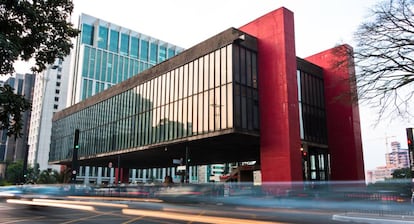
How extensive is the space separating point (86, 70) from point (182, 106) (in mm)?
86963

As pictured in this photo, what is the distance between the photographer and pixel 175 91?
3894cm

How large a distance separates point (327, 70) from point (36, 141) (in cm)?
10960

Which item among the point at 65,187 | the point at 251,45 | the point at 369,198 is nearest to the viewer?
the point at 369,198

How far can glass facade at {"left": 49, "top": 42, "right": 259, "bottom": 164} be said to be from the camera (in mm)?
31906

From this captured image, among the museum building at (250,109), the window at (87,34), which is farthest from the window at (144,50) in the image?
the museum building at (250,109)

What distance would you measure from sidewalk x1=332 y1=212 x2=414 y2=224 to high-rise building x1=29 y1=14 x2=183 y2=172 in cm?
10810

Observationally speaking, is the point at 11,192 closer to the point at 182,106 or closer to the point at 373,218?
the point at 182,106

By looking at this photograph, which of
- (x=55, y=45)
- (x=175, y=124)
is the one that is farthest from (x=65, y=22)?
(x=175, y=124)

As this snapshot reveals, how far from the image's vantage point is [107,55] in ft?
396

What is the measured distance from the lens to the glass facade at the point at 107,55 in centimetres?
11506

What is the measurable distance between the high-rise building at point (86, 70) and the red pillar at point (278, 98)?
9088 cm

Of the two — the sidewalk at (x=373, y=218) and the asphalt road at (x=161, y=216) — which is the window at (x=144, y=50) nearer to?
the asphalt road at (x=161, y=216)

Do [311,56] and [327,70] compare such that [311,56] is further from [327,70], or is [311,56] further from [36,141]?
[36,141]

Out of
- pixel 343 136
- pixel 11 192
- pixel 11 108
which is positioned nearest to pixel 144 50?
pixel 11 192
